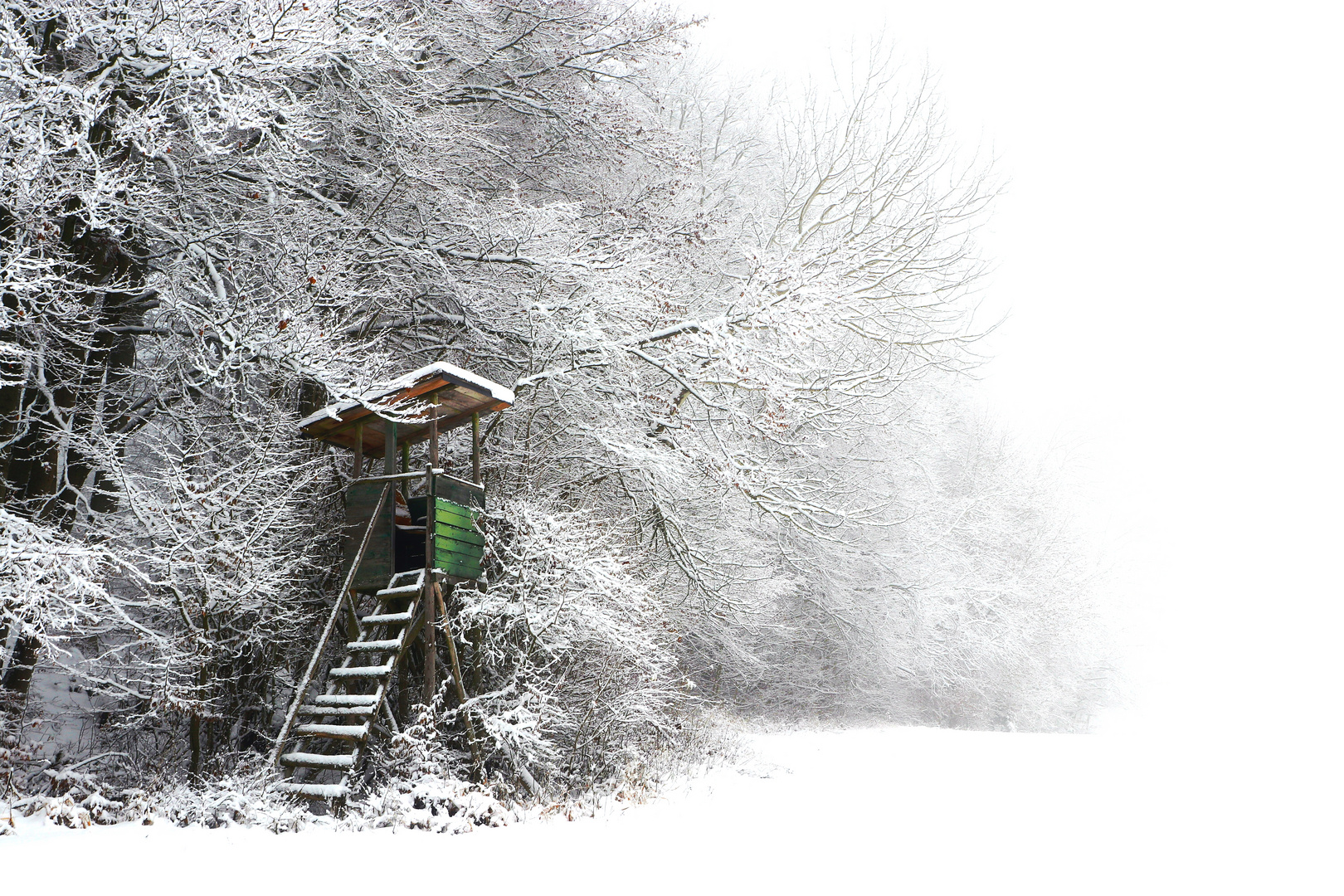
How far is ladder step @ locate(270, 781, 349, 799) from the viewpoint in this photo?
6355 mm

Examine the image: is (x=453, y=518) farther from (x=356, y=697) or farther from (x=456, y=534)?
(x=356, y=697)

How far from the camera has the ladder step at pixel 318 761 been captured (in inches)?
256

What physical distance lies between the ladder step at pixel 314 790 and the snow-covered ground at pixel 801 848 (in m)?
0.69

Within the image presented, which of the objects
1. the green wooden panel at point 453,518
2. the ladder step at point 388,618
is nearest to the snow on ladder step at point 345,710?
the ladder step at point 388,618

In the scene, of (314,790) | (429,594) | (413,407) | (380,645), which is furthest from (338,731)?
(413,407)

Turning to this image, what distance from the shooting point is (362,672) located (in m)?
6.96

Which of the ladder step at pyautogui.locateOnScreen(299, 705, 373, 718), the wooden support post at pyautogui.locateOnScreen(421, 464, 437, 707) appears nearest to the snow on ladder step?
the ladder step at pyautogui.locateOnScreen(299, 705, 373, 718)

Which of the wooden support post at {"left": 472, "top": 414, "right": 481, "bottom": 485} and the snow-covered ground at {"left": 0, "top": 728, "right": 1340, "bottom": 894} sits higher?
the wooden support post at {"left": 472, "top": 414, "right": 481, "bottom": 485}

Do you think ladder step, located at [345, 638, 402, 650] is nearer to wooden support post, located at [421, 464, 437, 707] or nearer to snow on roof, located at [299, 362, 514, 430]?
wooden support post, located at [421, 464, 437, 707]

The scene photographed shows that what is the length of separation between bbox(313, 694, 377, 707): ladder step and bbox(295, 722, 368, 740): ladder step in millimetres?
166

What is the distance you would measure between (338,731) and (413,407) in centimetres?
246

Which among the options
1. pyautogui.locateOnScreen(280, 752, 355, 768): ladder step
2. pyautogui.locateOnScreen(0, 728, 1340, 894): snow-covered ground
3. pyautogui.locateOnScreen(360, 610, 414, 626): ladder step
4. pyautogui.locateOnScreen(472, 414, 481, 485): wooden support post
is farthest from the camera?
pyautogui.locateOnScreen(472, 414, 481, 485): wooden support post

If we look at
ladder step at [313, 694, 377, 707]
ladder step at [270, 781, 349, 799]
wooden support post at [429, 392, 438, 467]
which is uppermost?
wooden support post at [429, 392, 438, 467]

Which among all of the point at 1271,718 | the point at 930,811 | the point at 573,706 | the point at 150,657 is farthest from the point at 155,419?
the point at 1271,718
